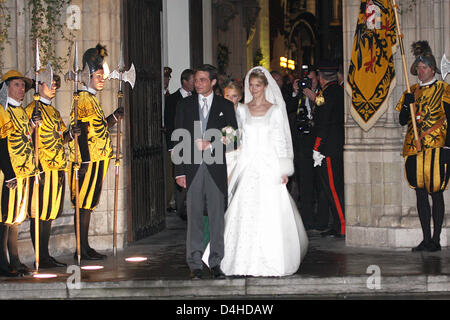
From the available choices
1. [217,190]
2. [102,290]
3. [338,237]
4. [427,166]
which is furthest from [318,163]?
[102,290]

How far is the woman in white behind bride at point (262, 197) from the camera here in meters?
11.1

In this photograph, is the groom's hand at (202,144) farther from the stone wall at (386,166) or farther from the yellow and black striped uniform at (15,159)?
the stone wall at (386,166)

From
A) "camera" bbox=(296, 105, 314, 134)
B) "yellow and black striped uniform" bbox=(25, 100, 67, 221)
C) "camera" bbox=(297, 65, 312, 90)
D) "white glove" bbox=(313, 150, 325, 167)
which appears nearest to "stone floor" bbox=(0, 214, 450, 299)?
"yellow and black striped uniform" bbox=(25, 100, 67, 221)

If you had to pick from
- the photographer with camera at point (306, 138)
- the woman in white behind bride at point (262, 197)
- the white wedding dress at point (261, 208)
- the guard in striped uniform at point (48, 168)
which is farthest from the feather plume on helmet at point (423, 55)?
the guard in striped uniform at point (48, 168)

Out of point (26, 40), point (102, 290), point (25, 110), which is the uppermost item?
point (26, 40)

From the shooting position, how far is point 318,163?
14.5m

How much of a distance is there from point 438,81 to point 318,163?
2.49m

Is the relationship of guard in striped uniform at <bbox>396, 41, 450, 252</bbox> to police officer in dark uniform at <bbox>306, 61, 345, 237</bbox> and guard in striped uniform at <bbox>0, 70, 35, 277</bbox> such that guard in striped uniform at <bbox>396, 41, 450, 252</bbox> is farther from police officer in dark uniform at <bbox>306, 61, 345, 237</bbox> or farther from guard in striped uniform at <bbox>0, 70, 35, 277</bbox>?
guard in striped uniform at <bbox>0, 70, 35, 277</bbox>

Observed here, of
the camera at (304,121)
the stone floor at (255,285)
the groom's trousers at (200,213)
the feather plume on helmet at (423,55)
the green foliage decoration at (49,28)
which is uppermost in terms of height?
the green foliage decoration at (49,28)

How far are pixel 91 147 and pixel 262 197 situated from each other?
247cm

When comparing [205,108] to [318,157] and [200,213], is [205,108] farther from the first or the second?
[318,157]

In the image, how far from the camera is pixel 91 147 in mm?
12578

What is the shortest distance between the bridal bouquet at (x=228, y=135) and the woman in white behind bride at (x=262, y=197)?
1.06 feet

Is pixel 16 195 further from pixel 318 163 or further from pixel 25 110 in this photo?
pixel 318 163
